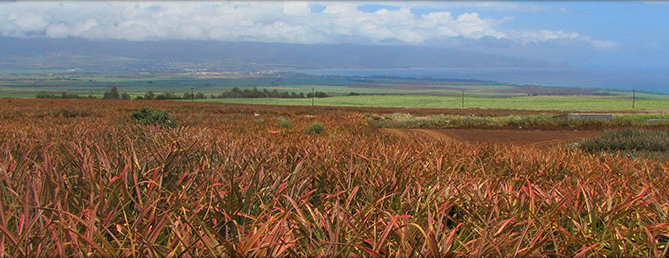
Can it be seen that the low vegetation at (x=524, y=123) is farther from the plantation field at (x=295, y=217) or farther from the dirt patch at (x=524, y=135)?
the plantation field at (x=295, y=217)

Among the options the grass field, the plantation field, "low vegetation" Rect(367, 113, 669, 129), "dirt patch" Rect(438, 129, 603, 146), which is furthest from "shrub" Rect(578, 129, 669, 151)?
the grass field

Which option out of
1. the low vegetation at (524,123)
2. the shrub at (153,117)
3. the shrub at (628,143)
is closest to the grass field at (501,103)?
the low vegetation at (524,123)

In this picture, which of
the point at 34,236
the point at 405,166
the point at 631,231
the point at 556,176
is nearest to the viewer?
the point at 34,236

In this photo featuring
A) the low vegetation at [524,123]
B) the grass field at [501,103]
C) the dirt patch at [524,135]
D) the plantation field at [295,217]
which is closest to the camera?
the plantation field at [295,217]

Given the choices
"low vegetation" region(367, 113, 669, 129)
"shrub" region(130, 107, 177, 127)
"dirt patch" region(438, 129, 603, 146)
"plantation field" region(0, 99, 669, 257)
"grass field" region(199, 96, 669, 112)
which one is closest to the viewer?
"plantation field" region(0, 99, 669, 257)

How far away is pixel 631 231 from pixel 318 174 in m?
2.03

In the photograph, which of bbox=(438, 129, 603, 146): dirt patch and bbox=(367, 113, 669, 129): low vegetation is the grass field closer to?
bbox=(367, 113, 669, 129): low vegetation

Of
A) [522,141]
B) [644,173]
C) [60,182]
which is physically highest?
[60,182]

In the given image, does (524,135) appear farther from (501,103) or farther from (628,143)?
(501,103)

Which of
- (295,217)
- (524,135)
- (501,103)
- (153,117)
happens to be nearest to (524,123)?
(524,135)

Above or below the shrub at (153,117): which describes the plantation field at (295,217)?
above

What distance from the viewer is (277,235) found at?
241 centimetres

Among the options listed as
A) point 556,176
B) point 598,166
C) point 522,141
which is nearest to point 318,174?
point 556,176

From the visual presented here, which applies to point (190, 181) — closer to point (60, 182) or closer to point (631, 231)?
point (60, 182)
